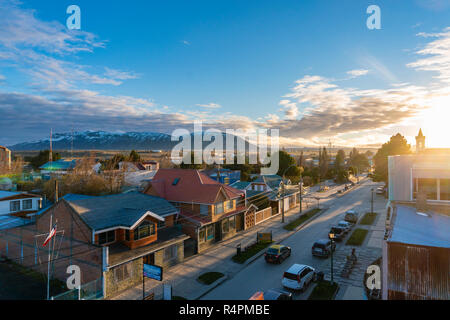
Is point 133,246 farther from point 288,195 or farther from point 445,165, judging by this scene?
point 288,195

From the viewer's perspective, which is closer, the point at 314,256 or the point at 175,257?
the point at 175,257

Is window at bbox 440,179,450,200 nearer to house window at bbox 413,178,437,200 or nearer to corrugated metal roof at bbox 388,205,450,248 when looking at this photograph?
house window at bbox 413,178,437,200

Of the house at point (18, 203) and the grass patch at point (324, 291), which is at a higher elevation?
the house at point (18, 203)

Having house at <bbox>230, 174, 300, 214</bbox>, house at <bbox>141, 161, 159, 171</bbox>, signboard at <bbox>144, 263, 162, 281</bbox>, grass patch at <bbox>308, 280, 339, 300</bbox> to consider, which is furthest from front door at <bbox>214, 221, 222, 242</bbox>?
house at <bbox>141, 161, 159, 171</bbox>

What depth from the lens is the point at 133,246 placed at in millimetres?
19188

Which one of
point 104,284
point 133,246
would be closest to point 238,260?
point 133,246

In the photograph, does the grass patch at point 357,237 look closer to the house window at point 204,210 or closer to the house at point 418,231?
the house at point 418,231

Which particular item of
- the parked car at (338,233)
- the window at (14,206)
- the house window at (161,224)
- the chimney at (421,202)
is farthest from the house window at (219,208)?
the window at (14,206)

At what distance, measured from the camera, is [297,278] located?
17219 millimetres

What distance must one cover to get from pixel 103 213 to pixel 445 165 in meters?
23.3

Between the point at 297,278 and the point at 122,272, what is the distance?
11862mm

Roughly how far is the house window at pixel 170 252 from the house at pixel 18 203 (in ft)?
79.0

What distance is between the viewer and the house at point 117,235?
56.7 feet
